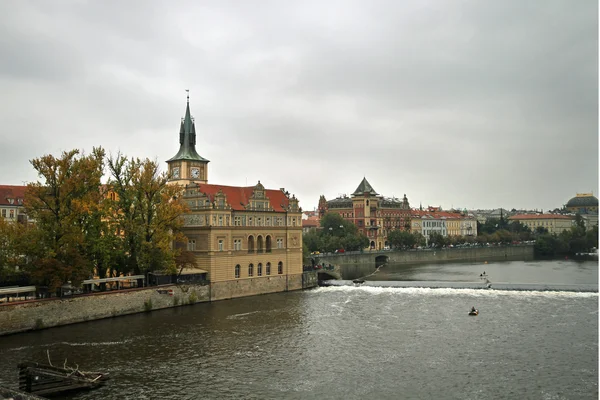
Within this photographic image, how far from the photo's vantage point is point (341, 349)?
125 feet

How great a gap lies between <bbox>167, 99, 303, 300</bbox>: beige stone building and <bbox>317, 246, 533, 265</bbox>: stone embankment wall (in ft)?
105

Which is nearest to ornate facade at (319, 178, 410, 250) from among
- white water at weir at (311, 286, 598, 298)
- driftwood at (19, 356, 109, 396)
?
white water at weir at (311, 286, 598, 298)

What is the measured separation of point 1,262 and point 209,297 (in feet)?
66.6

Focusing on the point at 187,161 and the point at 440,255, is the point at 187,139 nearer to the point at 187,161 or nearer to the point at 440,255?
the point at 187,161

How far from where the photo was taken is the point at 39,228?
156ft

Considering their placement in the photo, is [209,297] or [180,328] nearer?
[180,328]

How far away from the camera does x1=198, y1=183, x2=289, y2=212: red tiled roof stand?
2520 inches

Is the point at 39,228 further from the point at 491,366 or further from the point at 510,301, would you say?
the point at 510,301

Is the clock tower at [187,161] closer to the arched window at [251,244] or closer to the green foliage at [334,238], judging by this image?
the arched window at [251,244]

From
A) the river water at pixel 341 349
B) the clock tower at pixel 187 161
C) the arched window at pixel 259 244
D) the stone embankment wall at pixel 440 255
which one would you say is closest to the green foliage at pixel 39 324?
the river water at pixel 341 349

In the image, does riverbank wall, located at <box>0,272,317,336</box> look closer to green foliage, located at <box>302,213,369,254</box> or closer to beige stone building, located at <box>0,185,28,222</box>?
beige stone building, located at <box>0,185,28,222</box>

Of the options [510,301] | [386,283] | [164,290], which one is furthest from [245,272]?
[510,301]

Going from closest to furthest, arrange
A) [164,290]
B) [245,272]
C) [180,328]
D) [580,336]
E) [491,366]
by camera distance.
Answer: [491,366]
[580,336]
[180,328]
[164,290]
[245,272]

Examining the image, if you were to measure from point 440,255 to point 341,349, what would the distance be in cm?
9422
